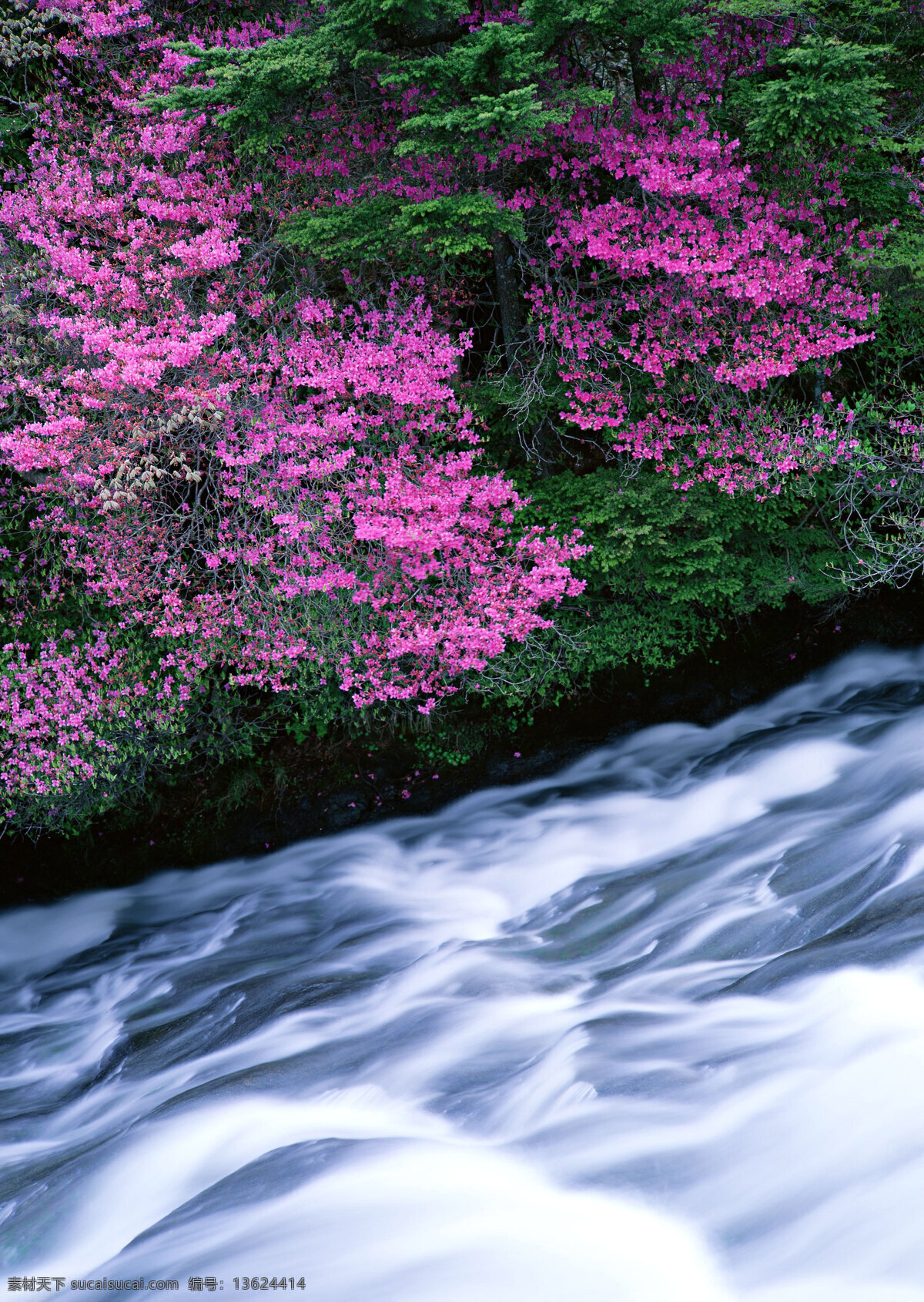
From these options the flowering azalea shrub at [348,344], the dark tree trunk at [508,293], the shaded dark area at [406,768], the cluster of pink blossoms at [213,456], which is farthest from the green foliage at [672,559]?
the dark tree trunk at [508,293]

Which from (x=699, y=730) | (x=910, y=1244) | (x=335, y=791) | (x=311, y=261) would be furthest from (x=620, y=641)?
(x=910, y=1244)

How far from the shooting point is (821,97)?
6.25 metres

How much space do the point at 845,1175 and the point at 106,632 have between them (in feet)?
22.0

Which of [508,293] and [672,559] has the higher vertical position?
[508,293]

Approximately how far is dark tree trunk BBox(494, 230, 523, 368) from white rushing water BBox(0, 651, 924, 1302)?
4216 mm

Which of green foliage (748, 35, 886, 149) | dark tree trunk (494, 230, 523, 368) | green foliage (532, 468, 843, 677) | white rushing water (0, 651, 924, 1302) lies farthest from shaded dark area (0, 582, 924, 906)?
green foliage (748, 35, 886, 149)

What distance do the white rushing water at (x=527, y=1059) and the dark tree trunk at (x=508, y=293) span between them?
166 inches

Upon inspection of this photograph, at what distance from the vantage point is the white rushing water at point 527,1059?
138 inches

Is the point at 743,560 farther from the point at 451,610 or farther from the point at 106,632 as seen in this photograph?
the point at 106,632

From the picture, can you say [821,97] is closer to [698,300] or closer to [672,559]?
[698,300]

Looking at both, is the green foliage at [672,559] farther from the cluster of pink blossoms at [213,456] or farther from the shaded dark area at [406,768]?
the cluster of pink blossoms at [213,456]

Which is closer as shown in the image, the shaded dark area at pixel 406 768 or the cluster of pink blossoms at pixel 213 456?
the cluster of pink blossoms at pixel 213 456

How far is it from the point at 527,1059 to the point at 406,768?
14.2 feet

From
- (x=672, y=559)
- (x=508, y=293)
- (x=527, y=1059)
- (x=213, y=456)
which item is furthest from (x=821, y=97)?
(x=527, y=1059)
